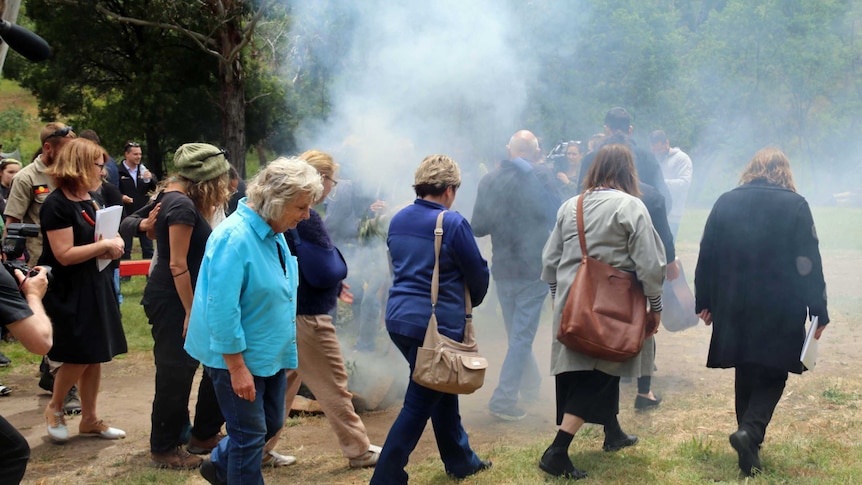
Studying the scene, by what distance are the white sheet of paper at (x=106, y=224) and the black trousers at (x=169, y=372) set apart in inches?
20.3

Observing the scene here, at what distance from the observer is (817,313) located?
13.6 feet

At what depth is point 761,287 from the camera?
4.23 m

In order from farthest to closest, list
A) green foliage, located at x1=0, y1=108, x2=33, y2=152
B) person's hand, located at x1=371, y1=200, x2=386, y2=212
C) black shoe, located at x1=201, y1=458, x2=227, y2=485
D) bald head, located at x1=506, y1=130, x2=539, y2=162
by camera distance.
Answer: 1. green foliage, located at x1=0, y1=108, x2=33, y2=152
2. person's hand, located at x1=371, y1=200, x2=386, y2=212
3. bald head, located at x1=506, y1=130, x2=539, y2=162
4. black shoe, located at x1=201, y1=458, x2=227, y2=485

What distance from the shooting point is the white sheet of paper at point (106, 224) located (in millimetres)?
4602

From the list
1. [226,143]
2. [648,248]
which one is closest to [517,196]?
[648,248]

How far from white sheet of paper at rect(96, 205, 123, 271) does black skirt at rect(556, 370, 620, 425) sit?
2.69 metres

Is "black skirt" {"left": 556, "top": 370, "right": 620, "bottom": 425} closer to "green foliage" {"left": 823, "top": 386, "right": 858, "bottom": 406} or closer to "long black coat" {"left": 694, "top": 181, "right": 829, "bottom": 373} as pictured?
"long black coat" {"left": 694, "top": 181, "right": 829, "bottom": 373}

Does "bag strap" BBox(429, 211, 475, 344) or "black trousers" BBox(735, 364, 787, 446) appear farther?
"black trousers" BBox(735, 364, 787, 446)

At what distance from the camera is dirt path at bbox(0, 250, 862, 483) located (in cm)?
456

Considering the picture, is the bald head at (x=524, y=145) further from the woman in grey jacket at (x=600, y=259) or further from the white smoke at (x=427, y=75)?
the white smoke at (x=427, y=75)

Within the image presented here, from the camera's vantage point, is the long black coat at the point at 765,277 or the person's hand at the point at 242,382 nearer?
the person's hand at the point at 242,382

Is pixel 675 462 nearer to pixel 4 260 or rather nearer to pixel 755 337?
pixel 755 337

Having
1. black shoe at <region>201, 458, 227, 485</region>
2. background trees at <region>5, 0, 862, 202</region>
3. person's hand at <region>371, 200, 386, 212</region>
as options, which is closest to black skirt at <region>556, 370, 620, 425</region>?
black shoe at <region>201, 458, 227, 485</region>

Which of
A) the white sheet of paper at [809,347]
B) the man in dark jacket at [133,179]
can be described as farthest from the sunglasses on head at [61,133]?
the man in dark jacket at [133,179]
